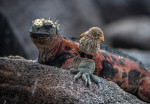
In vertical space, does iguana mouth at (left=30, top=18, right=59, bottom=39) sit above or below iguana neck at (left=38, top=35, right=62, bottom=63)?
above

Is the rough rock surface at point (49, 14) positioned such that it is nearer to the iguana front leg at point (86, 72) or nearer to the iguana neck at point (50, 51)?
the iguana neck at point (50, 51)

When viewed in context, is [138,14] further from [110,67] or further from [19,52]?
[110,67]

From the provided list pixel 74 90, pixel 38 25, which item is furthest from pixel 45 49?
pixel 74 90

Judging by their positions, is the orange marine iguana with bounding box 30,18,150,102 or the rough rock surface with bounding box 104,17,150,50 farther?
the rough rock surface with bounding box 104,17,150,50

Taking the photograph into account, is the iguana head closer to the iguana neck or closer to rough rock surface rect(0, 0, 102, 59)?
the iguana neck

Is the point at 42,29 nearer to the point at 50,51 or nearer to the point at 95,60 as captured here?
the point at 50,51

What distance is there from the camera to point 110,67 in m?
3.89

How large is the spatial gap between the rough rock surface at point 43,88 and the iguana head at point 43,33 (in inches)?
24.0

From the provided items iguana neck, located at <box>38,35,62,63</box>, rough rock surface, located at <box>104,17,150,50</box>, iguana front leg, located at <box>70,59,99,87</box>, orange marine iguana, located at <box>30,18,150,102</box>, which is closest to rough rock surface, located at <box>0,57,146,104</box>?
iguana front leg, located at <box>70,59,99,87</box>

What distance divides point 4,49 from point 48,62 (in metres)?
2.86

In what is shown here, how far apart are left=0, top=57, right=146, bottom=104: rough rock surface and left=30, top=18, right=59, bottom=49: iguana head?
2.00 feet

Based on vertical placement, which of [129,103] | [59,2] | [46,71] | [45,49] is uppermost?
[59,2]

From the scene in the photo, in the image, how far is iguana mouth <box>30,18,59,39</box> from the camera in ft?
10.1

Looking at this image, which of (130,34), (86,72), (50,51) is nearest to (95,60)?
(50,51)
